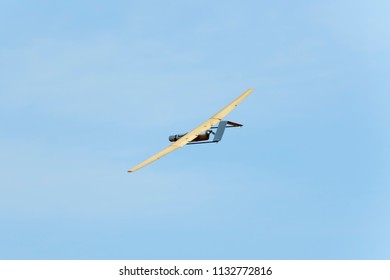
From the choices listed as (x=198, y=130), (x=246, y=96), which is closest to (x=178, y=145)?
(x=198, y=130)

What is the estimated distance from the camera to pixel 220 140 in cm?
11444

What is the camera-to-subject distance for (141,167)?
350 feet

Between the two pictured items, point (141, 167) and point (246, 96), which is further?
point (246, 96)
